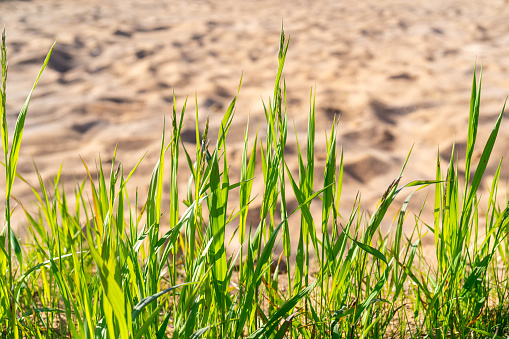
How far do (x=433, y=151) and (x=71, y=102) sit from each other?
1.87 m

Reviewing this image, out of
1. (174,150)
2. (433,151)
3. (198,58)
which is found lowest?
(433,151)

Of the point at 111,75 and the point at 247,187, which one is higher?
Answer: the point at 247,187

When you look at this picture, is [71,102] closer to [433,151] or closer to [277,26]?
[433,151]

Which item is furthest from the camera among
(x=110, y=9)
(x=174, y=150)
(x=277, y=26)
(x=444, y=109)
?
(x=110, y=9)

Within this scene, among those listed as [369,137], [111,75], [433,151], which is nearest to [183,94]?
[111,75]

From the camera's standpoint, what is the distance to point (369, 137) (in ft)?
8.09

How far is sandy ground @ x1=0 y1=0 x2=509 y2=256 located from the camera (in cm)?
232

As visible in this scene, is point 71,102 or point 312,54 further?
point 312,54

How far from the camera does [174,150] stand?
0.74 m

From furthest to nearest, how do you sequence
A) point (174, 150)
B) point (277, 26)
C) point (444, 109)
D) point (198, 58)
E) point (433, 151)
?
point (277, 26), point (198, 58), point (444, 109), point (433, 151), point (174, 150)

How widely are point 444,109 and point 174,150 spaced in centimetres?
224

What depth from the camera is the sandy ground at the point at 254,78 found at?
7.61ft

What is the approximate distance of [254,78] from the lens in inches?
124

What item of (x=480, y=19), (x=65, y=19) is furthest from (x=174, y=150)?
(x=480, y=19)
